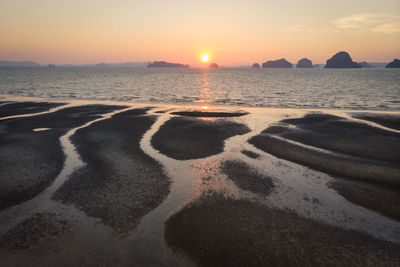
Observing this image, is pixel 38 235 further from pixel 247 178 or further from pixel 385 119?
pixel 385 119

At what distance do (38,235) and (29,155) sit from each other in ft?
33.6

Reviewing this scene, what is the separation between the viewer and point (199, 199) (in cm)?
1124

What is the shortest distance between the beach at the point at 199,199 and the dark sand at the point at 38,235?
5 centimetres

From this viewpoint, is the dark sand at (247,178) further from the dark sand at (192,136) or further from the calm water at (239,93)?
the calm water at (239,93)

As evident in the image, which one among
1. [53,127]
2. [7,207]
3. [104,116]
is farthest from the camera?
[104,116]

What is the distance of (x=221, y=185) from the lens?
12664 millimetres

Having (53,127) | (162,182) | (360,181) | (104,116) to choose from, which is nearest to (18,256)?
(162,182)

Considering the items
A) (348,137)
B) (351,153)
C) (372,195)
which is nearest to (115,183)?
(372,195)

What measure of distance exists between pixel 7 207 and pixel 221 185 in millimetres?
9440

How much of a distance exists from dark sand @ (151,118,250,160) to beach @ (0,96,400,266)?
168mm

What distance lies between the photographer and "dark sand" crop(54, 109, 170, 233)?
1015cm

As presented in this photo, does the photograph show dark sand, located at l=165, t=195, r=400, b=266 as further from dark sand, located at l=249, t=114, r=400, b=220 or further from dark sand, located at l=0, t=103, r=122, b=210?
dark sand, located at l=0, t=103, r=122, b=210

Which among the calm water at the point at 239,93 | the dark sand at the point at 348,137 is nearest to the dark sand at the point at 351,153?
the dark sand at the point at 348,137

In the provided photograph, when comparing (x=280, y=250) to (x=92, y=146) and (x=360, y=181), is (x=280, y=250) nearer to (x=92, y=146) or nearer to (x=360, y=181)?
(x=360, y=181)
